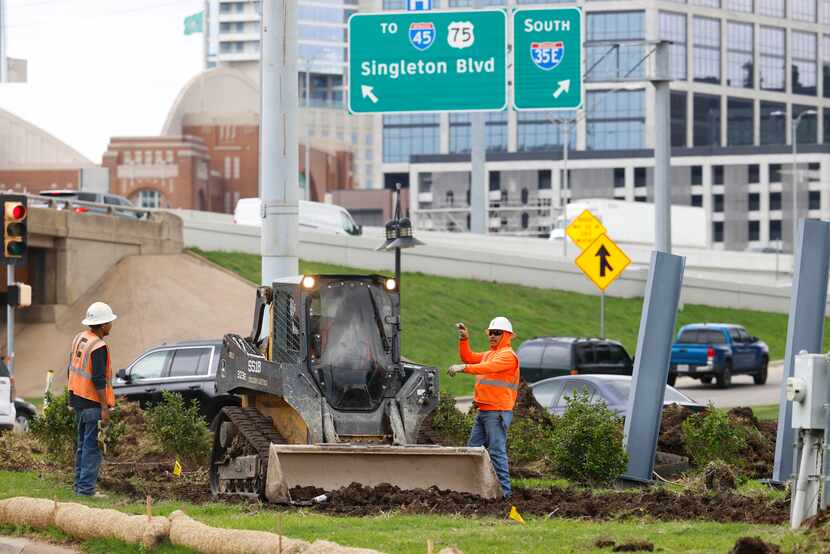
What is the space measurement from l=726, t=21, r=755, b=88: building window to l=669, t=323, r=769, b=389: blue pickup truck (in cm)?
8412

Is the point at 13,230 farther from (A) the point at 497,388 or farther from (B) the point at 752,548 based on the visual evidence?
(B) the point at 752,548

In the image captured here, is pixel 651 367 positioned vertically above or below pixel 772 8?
below

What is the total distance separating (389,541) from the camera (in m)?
11.1

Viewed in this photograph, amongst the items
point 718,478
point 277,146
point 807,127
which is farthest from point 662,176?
point 807,127

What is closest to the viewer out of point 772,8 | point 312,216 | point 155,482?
point 155,482

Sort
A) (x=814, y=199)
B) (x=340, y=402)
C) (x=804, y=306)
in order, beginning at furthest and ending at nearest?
(x=814, y=199)
(x=804, y=306)
(x=340, y=402)

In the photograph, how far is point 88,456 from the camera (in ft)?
49.2

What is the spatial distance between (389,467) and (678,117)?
11460 cm

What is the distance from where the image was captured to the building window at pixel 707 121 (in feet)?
418

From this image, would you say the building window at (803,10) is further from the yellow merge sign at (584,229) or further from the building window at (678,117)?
the yellow merge sign at (584,229)

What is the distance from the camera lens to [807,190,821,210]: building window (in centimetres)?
11952

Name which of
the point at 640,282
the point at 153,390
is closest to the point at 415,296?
the point at 640,282

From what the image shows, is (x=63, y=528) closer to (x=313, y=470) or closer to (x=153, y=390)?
(x=313, y=470)

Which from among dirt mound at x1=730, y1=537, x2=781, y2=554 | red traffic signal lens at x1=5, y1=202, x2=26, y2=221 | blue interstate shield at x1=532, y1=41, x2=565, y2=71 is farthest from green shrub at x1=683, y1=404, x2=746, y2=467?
blue interstate shield at x1=532, y1=41, x2=565, y2=71
